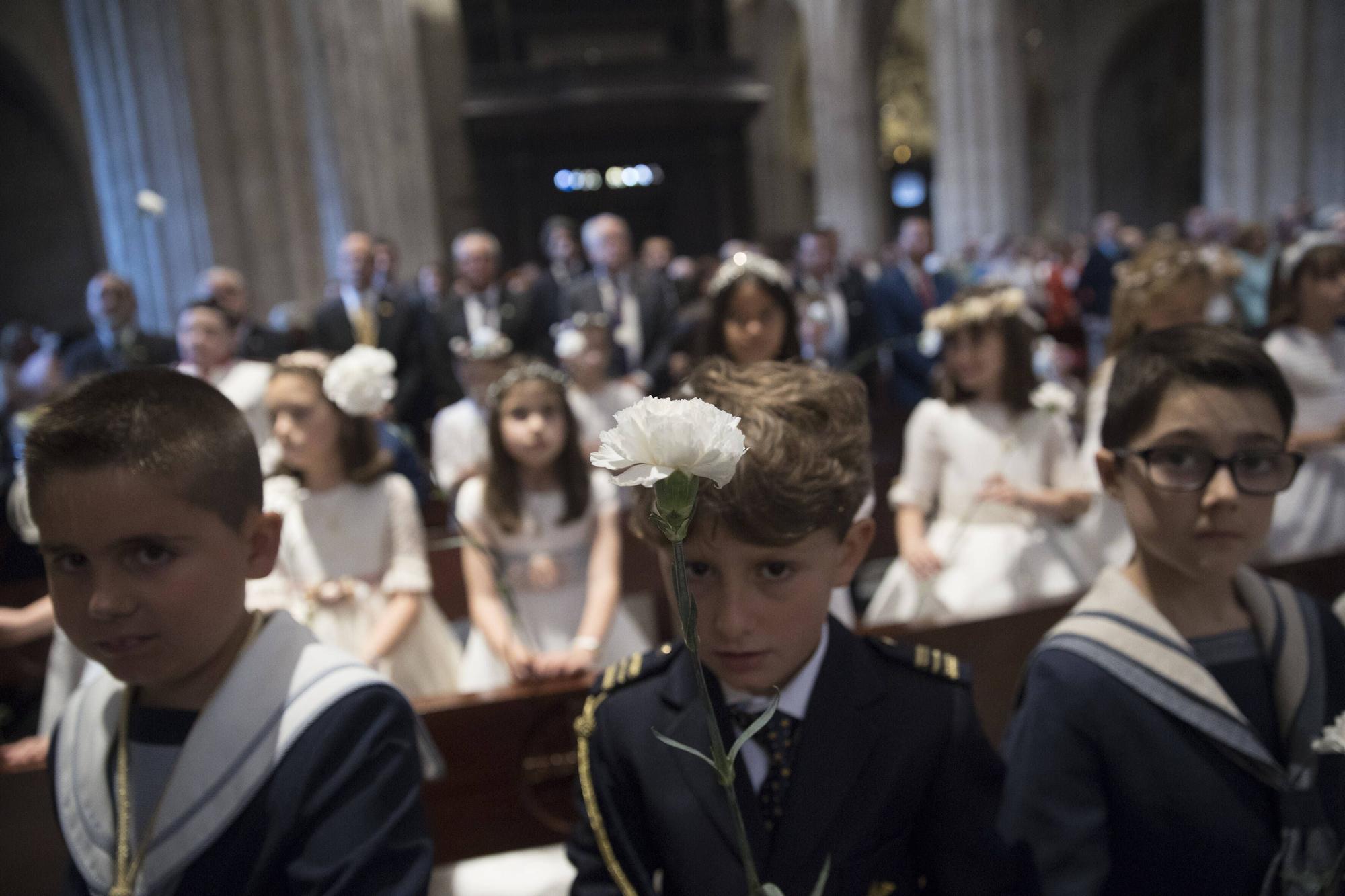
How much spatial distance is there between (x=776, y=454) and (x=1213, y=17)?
47.2 feet

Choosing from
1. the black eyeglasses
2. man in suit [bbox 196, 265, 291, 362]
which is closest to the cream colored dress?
the black eyeglasses

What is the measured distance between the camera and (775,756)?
1256 millimetres

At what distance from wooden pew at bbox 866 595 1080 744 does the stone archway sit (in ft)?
56.9

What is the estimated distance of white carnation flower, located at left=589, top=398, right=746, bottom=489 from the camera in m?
0.74

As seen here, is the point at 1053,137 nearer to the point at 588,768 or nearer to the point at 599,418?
the point at 599,418

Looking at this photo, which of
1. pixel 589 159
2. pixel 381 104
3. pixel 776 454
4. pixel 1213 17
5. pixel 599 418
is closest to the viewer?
pixel 776 454

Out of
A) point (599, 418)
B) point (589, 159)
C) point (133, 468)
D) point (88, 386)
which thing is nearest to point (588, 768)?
point (133, 468)

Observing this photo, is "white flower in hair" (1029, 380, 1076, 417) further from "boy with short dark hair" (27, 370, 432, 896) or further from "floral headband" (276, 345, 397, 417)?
"boy with short dark hair" (27, 370, 432, 896)

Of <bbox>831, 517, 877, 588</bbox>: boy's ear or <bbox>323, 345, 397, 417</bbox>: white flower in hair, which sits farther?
<bbox>323, 345, 397, 417</bbox>: white flower in hair

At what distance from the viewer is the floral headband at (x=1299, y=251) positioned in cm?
363

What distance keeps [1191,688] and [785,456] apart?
29.5 inches

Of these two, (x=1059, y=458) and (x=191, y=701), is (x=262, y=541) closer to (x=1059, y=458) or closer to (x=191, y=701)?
(x=191, y=701)

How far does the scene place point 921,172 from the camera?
2972 cm

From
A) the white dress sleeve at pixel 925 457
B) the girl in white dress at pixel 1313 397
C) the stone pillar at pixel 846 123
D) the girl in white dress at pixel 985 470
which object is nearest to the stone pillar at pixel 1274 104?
the stone pillar at pixel 846 123
